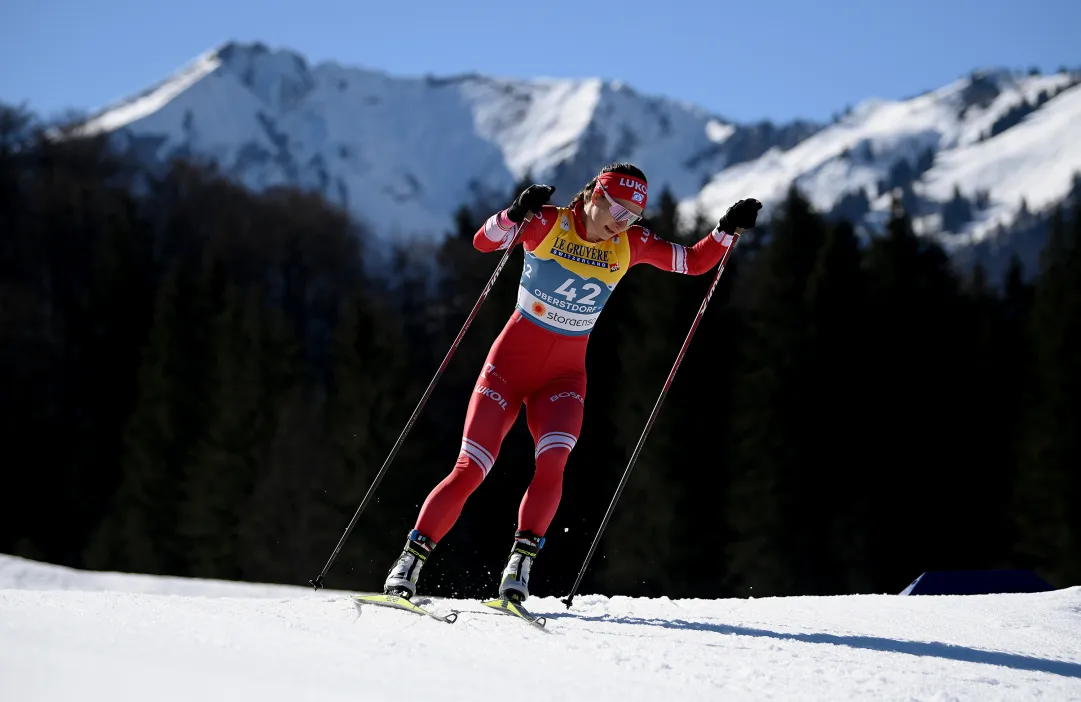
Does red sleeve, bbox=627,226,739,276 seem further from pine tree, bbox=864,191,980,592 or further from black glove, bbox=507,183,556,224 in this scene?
pine tree, bbox=864,191,980,592

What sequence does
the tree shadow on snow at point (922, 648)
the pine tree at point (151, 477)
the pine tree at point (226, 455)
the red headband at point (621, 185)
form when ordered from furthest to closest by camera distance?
1. the pine tree at point (151, 477)
2. the pine tree at point (226, 455)
3. the red headband at point (621, 185)
4. the tree shadow on snow at point (922, 648)

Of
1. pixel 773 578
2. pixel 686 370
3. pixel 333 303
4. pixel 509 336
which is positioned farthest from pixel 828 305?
pixel 333 303

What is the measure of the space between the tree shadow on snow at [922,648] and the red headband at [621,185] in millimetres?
2233

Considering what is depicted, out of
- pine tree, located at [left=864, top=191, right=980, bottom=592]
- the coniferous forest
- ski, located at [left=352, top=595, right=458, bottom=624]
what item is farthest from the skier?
pine tree, located at [left=864, top=191, right=980, bottom=592]

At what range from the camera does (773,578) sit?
74.2ft

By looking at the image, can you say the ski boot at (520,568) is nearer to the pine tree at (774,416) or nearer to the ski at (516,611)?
the ski at (516,611)

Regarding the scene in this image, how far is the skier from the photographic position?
5.94 meters

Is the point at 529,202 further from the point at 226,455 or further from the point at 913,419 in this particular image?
the point at 226,455

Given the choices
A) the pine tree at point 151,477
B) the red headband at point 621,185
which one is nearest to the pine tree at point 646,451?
the pine tree at point 151,477

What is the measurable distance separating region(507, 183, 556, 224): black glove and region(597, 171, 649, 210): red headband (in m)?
0.30

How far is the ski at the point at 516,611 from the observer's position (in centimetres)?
525

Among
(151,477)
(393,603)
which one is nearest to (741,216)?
(393,603)

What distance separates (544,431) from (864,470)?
789 inches

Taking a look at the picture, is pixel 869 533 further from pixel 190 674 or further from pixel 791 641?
pixel 190 674
